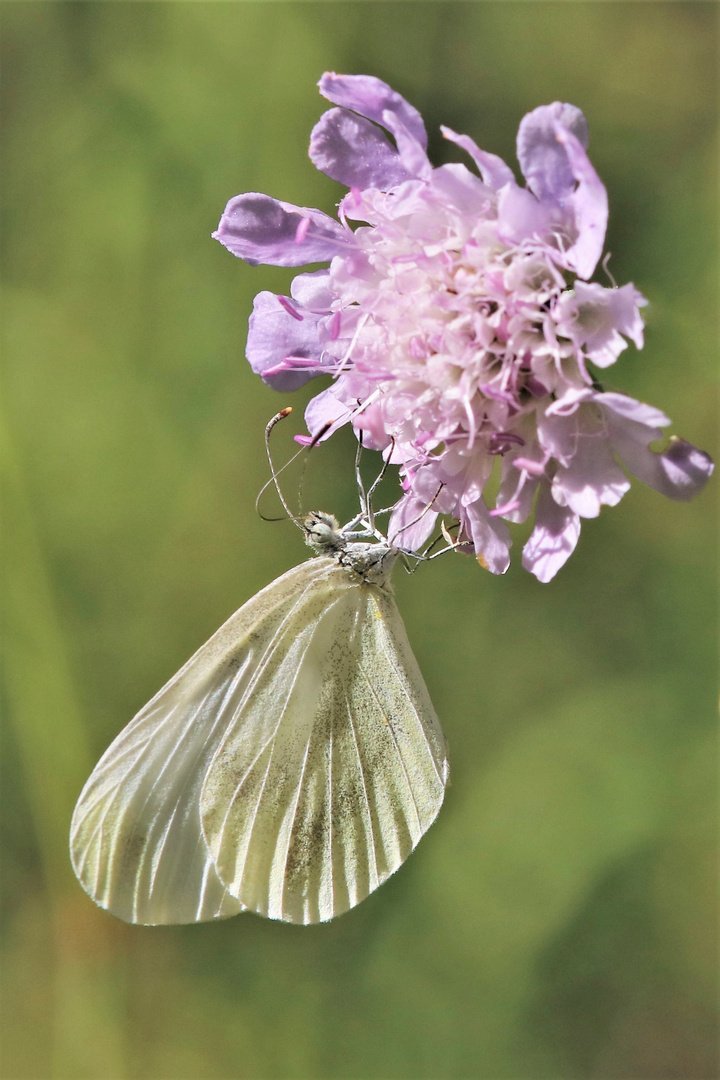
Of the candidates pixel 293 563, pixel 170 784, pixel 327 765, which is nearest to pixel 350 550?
pixel 327 765

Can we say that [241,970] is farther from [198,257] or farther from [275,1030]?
[198,257]

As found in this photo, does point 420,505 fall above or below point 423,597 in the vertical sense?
above

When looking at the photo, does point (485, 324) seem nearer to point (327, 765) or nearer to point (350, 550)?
A: point (350, 550)

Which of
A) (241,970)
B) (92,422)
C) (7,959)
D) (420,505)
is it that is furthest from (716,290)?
(7,959)

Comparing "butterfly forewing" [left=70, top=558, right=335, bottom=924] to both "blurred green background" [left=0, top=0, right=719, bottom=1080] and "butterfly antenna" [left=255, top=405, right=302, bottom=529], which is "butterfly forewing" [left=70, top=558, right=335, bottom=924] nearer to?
"butterfly antenna" [left=255, top=405, right=302, bottom=529]

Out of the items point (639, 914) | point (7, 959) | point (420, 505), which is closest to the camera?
point (420, 505)

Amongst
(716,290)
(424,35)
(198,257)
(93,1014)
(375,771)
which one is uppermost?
(424,35)

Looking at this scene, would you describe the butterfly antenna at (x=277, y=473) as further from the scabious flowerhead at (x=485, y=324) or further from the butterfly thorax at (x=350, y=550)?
the scabious flowerhead at (x=485, y=324)
